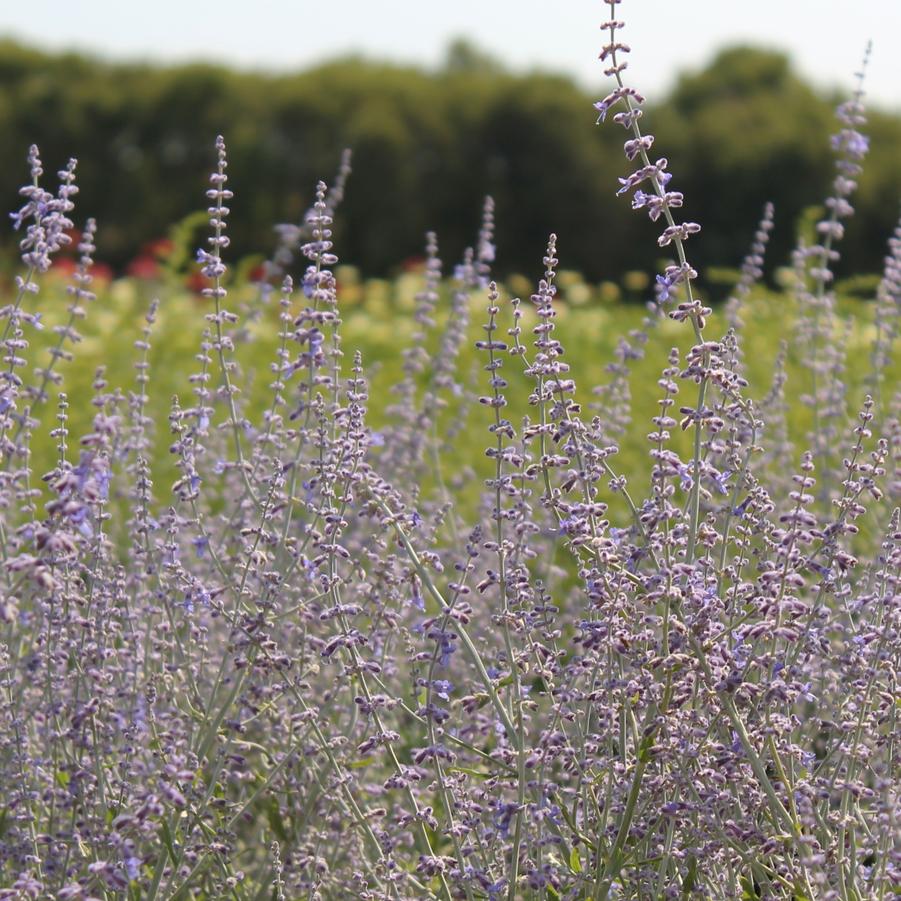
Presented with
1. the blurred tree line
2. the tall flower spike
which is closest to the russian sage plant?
the tall flower spike

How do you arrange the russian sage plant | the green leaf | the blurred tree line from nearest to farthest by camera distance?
the russian sage plant → the green leaf → the blurred tree line

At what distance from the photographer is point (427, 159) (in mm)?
21188

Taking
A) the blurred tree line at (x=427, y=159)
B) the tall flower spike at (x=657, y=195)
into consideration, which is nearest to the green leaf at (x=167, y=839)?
the tall flower spike at (x=657, y=195)

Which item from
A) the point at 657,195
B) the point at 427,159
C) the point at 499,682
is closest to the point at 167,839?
the point at 499,682

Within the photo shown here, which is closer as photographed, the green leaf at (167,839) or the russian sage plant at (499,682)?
the russian sage plant at (499,682)

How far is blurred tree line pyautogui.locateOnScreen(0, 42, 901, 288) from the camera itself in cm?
2044

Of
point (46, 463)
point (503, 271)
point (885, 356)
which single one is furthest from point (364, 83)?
point (885, 356)

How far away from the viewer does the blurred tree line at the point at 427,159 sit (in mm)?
20438

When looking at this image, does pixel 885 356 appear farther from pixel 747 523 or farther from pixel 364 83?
pixel 364 83

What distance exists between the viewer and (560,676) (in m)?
2.97

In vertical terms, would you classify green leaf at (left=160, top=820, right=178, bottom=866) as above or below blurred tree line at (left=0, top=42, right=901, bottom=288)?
above

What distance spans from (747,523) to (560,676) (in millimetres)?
502

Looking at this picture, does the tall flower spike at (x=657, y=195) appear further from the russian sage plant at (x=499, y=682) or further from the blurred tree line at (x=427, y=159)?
the blurred tree line at (x=427, y=159)

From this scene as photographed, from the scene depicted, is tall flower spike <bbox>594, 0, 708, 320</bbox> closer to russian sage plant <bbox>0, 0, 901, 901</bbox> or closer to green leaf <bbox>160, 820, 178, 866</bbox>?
russian sage plant <bbox>0, 0, 901, 901</bbox>
